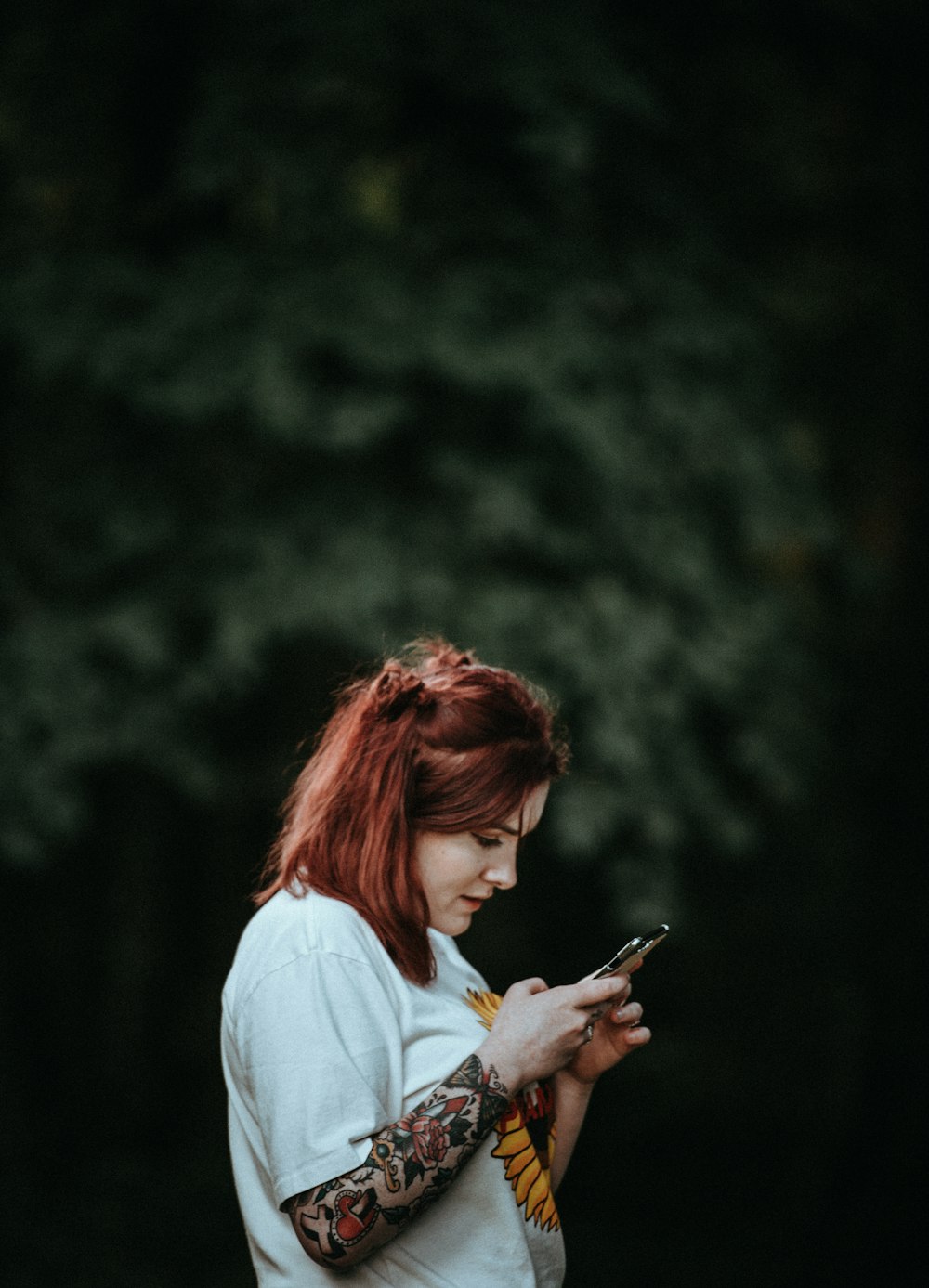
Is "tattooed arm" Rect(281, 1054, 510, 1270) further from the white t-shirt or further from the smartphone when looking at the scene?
the smartphone

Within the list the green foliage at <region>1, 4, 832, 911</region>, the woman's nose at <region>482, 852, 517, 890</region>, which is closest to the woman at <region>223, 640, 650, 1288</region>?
the woman's nose at <region>482, 852, 517, 890</region>

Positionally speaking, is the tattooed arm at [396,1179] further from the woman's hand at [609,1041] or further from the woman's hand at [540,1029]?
the woman's hand at [609,1041]

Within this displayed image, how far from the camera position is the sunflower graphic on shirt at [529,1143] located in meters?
1.71

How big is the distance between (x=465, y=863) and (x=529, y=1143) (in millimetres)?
380

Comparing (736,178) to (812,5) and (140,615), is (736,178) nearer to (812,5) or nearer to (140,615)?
(812,5)

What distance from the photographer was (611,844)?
199 inches

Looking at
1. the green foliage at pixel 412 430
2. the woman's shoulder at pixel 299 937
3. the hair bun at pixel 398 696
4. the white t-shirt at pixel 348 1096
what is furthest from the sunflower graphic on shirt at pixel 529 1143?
the green foliage at pixel 412 430

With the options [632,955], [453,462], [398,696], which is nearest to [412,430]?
[453,462]

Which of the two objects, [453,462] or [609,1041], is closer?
[609,1041]

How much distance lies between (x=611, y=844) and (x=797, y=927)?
8.92ft

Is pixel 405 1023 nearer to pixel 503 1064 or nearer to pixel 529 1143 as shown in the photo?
pixel 503 1064

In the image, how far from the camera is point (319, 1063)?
151 centimetres

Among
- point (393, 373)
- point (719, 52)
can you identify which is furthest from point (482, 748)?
point (719, 52)

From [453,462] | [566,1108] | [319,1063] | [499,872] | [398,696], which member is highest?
[453,462]
